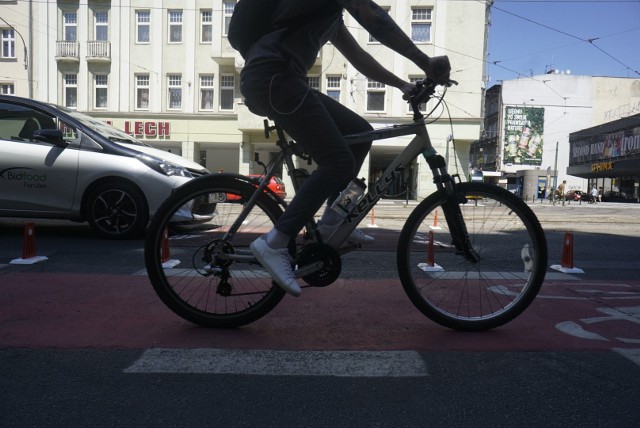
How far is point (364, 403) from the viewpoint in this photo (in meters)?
2.08

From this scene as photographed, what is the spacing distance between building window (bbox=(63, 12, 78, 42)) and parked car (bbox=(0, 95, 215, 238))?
27035 mm

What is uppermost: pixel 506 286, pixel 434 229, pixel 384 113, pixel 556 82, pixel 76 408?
pixel 556 82

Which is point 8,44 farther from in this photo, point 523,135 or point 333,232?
point 523,135

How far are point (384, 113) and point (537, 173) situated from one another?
29.3m

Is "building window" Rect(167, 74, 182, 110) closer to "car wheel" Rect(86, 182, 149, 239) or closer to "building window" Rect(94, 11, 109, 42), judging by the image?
"building window" Rect(94, 11, 109, 42)

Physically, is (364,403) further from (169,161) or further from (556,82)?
(556,82)

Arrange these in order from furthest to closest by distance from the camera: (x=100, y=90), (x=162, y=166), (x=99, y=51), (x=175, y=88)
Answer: (x=100, y=90)
(x=175, y=88)
(x=99, y=51)
(x=162, y=166)

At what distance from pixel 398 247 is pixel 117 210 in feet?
16.0

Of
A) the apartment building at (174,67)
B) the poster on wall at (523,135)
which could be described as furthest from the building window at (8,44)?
the poster on wall at (523,135)

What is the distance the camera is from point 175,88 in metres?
30.2

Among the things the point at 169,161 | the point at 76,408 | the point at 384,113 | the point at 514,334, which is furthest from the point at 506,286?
the point at 384,113

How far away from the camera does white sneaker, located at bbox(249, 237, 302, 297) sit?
8.88 feet

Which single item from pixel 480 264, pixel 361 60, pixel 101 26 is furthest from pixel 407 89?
pixel 101 26

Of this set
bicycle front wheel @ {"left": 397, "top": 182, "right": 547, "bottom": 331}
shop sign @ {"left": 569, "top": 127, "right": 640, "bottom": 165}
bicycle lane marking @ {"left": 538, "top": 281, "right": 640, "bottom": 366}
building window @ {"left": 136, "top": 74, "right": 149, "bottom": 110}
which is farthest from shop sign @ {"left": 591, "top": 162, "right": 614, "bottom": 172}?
bicycle front wheel @ {"left": 397, "top": 182, "right": 547, "bottom": 331}
